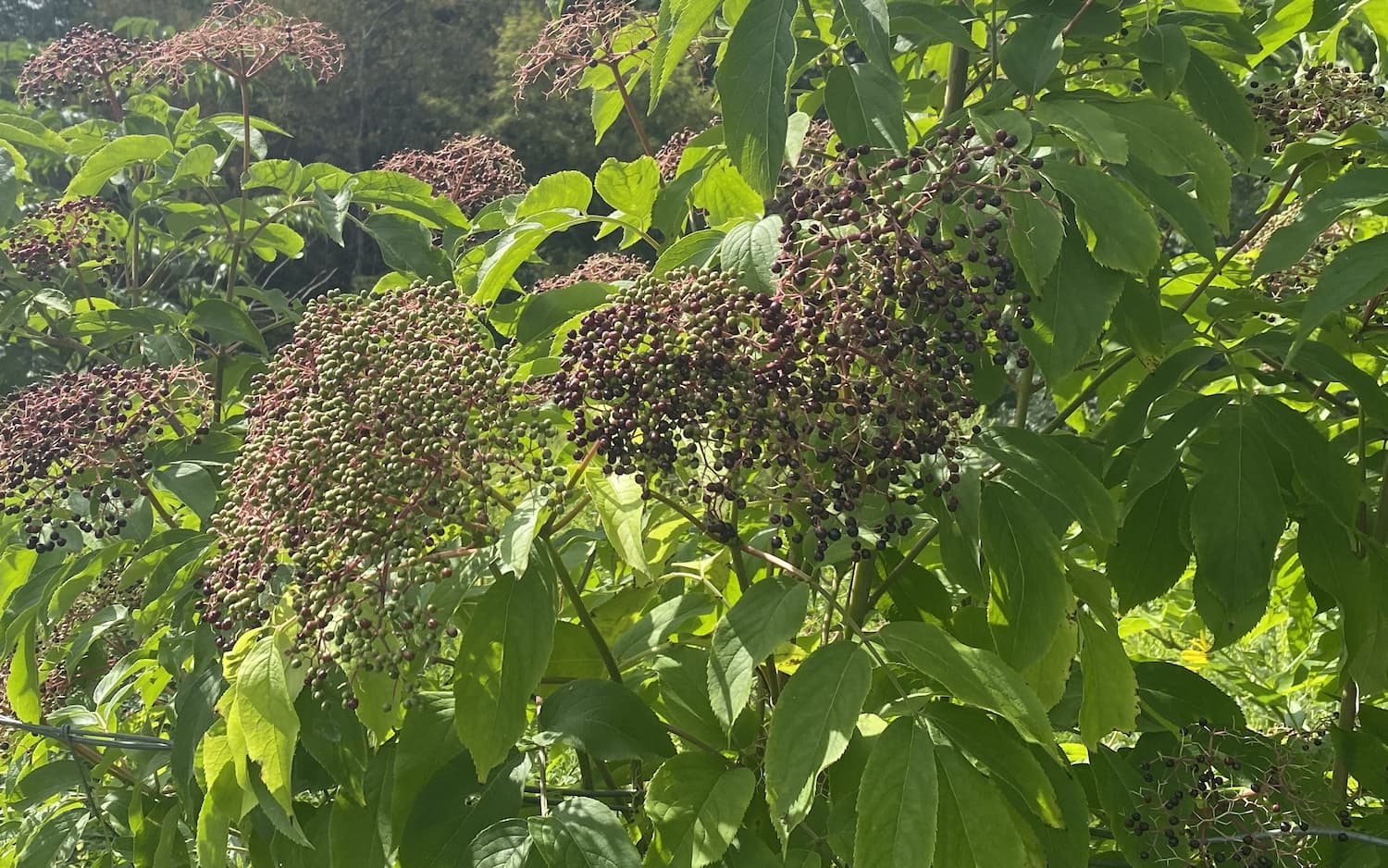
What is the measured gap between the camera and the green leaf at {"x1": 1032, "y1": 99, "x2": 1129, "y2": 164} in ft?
4.86

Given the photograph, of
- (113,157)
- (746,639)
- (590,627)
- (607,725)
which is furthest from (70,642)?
(746,639)

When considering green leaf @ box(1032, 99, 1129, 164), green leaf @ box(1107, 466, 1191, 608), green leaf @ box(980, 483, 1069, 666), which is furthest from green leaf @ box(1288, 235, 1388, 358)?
green leaf @ box(1107, 466, 1191, 608)

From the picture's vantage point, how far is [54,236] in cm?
328

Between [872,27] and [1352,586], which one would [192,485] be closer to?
[872,27]

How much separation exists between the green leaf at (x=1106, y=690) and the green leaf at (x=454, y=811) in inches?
32.6

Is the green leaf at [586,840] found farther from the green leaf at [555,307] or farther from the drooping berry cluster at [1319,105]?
the drooping berry cluster at [1319,105]

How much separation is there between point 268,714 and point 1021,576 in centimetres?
101

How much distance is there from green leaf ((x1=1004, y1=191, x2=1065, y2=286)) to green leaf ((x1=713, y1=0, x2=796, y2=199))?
0.30 metres

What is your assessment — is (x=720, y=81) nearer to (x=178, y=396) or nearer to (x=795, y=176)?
(x=795, y=176)

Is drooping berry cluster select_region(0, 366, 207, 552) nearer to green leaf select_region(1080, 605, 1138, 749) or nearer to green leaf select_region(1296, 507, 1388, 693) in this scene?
green leaf select_region(1080, 605, 1138, 749)

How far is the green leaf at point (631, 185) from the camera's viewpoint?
6.81 ft

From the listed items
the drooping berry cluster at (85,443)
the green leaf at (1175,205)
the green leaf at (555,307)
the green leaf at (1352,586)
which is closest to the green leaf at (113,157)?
the drooping berry cluster at (85,443)

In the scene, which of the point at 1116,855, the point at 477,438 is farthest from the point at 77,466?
the point at 1116,855

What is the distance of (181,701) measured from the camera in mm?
1854
